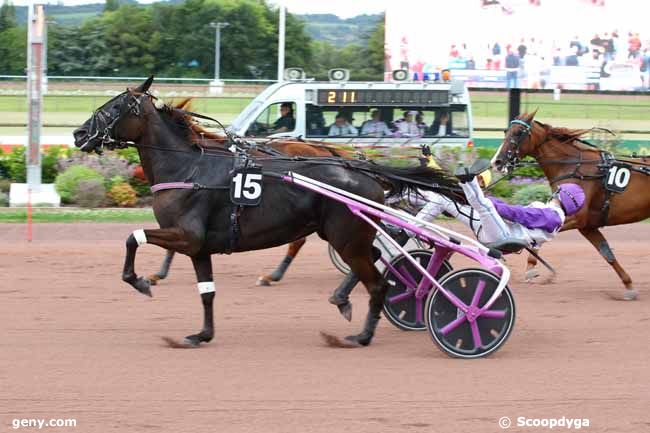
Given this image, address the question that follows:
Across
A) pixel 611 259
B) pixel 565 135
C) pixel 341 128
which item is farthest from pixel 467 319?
pixel 341 128

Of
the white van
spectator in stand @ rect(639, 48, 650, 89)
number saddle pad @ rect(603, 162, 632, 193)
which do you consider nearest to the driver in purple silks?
number saddle pad @ rect(603, 162, 632, 193)

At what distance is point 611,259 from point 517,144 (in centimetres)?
137

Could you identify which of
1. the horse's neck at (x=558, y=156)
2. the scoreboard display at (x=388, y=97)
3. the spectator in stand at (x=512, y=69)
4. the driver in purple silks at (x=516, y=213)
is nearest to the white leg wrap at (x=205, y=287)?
the driver in purple silks at (x=516, y=213)

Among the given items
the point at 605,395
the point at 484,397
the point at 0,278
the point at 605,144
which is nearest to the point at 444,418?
the point at 484,397

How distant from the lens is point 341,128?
51.5 ft

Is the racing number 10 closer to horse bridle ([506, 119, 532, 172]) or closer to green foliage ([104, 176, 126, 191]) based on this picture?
horse bridle ([506, 119, 532, 172])

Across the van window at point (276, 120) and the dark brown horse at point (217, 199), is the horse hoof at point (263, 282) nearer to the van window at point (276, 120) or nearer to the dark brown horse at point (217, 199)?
the dark brown horse at point (217, 199)

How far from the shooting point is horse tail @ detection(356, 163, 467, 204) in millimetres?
7531

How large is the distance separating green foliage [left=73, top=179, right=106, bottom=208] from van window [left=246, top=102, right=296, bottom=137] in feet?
7.93

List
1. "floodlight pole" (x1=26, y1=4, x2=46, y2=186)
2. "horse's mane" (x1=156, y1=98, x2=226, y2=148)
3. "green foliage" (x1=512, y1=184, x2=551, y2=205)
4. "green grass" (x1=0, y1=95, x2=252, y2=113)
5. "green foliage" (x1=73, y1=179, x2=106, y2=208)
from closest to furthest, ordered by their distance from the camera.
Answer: "horse's mane" (x1=156, y1=98, x2=226, y2=148) < "green foliage" (x1=512, y1=184, x2=551, y2=205) < "green foliage" (x1=73, y1=179, x2=106, y2=208) < "floodlight pole" (x1=26, y1=4, x2=46, y2=186) < "green grass" (x1=0, y1=95, x2=252, y2=113)

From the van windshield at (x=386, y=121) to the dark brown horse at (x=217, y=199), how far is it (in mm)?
8057

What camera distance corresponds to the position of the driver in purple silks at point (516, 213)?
7.25m

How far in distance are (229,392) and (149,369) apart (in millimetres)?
747

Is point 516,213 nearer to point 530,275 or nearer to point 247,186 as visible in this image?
point 247,186
